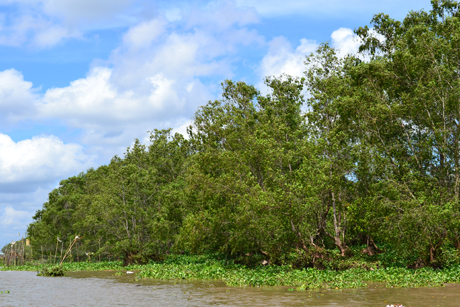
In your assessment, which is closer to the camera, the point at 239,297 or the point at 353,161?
the point at 239,297

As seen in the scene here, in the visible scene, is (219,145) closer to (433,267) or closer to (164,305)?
(433,267)

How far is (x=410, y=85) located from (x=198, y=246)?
20665 millimetres

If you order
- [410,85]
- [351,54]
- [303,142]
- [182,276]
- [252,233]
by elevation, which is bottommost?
[182,276]

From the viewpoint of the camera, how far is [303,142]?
29750mm

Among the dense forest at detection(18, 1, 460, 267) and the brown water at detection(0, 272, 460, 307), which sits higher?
the dense forest at detection(18, 1, 460, 267)

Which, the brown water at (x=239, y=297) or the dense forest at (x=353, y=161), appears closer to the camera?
the brown water at (x=239, y=297)

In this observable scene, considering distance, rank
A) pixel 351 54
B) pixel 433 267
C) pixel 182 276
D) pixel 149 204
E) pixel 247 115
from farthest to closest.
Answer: pixel 149 204
pixel 247 115
pixel 351 54
pixel 182 276
pixel 433 267

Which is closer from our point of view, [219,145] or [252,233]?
[252,233]

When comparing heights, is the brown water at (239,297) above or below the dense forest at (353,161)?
below

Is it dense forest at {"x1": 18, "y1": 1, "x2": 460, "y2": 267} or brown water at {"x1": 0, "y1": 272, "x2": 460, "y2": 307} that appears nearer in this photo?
brown water at {"x1": 0, "y1": 272, "x2": 460, "y2": 307}

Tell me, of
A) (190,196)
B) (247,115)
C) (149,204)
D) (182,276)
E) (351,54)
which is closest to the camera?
(182,276)

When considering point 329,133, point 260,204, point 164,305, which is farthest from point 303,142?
point 164,305

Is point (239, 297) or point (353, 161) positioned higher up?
point (353, 161)

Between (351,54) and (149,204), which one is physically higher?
(351,54)
